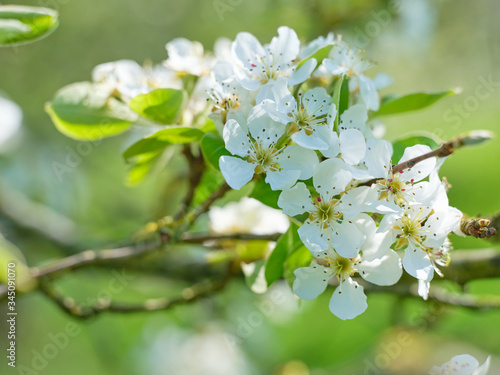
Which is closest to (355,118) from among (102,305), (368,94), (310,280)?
(368,94)

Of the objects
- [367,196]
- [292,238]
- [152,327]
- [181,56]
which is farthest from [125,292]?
[367,196]

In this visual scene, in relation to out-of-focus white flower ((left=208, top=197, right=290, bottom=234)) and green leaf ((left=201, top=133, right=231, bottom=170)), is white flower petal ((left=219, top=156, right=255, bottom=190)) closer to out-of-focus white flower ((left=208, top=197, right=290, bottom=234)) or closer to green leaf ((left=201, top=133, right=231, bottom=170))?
green leaf ((left=201, top=133, right=231, bottom=170))

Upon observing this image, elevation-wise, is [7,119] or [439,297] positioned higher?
[439,297]

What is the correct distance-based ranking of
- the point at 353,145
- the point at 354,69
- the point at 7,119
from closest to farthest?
1. the point at 353,145
2. the point at 354,69
3. the point at 7,119

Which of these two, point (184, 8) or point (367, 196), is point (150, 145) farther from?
point (184, 8)

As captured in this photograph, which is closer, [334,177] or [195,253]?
[334,177]

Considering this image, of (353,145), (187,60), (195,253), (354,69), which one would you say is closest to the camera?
(353,145)

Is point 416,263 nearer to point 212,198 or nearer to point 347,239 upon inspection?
point 347,239
